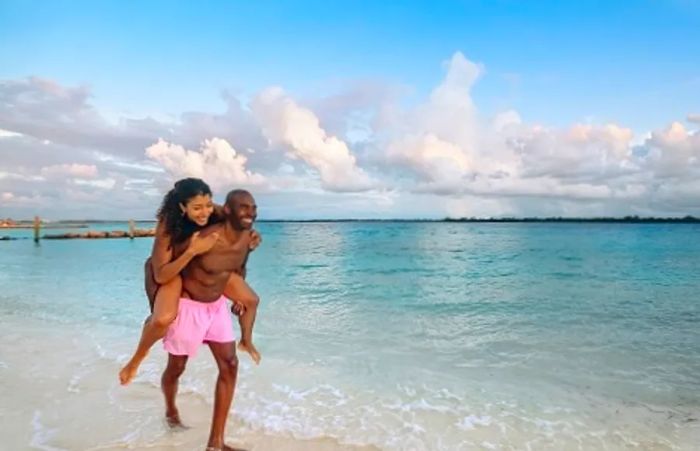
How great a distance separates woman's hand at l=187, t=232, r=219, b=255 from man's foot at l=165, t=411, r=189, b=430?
1.95 meters

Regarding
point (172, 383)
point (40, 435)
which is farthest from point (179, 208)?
point (40, 435)

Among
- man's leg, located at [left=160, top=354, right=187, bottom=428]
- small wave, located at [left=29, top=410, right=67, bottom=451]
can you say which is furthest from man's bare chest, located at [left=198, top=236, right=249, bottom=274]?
small wave, located at [left=29, top=410, right=67, bottom=451]

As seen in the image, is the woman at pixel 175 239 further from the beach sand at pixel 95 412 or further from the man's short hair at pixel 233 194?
the beach sand at pixel 95 412

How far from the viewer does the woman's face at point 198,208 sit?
3.27 metres

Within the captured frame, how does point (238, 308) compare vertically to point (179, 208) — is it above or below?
below

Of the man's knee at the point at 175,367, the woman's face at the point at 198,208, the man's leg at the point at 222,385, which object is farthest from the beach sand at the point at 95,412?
the woman's face at the point at 198,208

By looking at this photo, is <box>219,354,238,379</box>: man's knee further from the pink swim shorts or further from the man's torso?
the man's torso

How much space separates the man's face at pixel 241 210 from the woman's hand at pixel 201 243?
176 mm

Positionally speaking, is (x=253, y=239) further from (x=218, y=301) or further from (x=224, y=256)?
(x=218, y=301)

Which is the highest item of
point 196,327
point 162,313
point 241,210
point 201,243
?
point 241,210

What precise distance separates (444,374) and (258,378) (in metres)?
2.39

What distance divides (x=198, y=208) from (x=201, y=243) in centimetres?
23

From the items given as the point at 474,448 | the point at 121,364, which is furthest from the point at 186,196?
the point at 121,364

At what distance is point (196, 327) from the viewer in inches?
144
